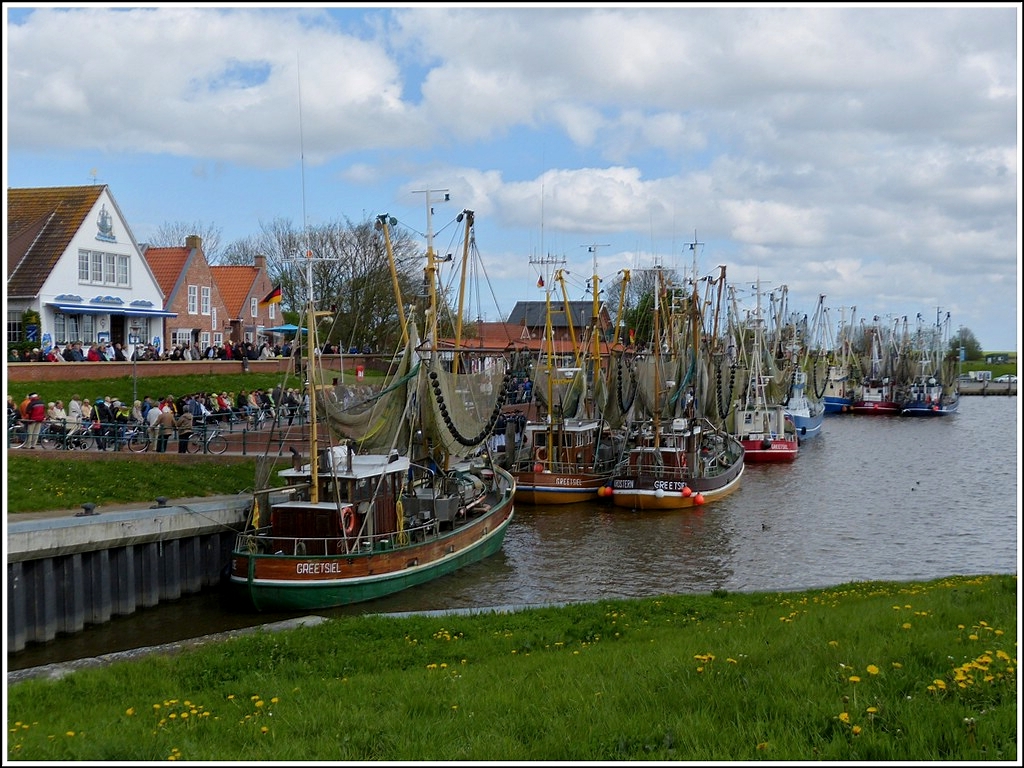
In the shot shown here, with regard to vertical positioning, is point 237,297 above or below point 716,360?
above

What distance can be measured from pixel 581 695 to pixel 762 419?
182ft

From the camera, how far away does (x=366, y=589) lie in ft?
81.4

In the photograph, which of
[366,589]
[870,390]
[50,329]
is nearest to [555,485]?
[366,589]

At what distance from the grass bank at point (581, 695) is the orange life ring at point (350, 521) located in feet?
26.6

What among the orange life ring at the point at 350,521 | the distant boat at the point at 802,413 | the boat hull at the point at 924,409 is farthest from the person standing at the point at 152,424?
the boat hull at the point at 924,409

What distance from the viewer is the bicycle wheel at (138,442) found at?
30.7 metres

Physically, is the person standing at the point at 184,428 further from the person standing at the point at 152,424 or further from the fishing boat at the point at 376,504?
the fishing boat at the point at 376,504

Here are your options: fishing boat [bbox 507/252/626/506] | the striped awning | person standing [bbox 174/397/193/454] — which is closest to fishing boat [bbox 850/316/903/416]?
fishing boat [bbox 507/252/626/506]

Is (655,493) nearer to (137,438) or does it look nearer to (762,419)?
(137,438)

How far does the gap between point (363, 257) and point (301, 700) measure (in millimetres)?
61905

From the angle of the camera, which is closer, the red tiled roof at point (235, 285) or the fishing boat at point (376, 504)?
the fishing boat at point (376, 504)

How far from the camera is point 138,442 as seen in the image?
31.2 metres

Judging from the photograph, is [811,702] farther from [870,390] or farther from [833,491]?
[870,390]

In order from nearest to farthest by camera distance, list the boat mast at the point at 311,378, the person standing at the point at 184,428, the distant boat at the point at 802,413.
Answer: the boat mast at the point at 311,378
the person standing at the point at 184,428
the distant boat at the point at 802,413
